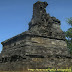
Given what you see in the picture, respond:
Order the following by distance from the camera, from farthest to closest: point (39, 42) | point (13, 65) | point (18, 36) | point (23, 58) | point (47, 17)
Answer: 1. point (47, 17)
2. point (18, 36)
3. point (39, 42)
4. point (13, 65)
5. point (23, 58)

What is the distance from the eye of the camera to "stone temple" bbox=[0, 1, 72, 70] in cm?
1430

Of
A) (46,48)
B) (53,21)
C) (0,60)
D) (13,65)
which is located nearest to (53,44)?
(46,48)

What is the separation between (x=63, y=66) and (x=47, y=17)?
24.7 ft

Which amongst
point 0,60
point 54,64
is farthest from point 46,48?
point 0,60

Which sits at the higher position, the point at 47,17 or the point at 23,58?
the point at 47,17

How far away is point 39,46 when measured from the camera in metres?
15.4

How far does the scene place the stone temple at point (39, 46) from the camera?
14297 millimetres

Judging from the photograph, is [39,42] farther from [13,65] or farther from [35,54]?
[13,65]

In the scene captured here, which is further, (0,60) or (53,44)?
(0,60)

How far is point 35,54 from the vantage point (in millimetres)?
14516

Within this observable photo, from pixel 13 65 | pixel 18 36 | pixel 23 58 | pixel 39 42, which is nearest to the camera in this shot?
pixel 23 58

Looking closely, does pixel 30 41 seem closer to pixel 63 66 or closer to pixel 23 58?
pixel 23 58

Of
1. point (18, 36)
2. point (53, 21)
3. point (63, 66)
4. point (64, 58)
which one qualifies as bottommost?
point (63, 66)

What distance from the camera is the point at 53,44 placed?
1666 centimetres
